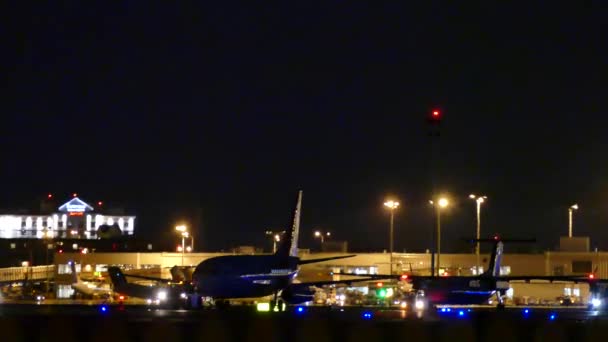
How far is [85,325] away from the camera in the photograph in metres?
39.5

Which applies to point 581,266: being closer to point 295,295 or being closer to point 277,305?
point 295,295

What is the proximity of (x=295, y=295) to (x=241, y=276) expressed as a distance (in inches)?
198

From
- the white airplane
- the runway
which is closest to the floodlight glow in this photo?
the white airplane

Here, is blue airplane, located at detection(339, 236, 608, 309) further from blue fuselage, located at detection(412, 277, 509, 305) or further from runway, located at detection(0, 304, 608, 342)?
runway, located at detection(0, 304, 608, 342)

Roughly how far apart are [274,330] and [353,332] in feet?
10.2

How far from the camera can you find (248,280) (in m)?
80.2

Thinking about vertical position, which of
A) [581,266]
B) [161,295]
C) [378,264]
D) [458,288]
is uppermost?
[581,266]

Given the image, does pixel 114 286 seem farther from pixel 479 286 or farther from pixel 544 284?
pixel 544 284

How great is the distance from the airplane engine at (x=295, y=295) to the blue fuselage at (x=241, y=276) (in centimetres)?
204

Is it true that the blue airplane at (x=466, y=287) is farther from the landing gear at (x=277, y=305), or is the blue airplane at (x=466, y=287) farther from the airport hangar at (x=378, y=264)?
the airport hangar at (x=378, y=264)

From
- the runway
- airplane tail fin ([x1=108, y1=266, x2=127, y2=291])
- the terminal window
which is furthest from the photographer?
the terminal window

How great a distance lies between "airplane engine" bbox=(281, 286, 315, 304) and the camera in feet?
267

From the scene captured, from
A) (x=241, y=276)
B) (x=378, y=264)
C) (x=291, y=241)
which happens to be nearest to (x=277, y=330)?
(x=241, y=276)

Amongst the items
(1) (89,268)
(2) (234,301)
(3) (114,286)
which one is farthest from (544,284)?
(1) (89,268)
